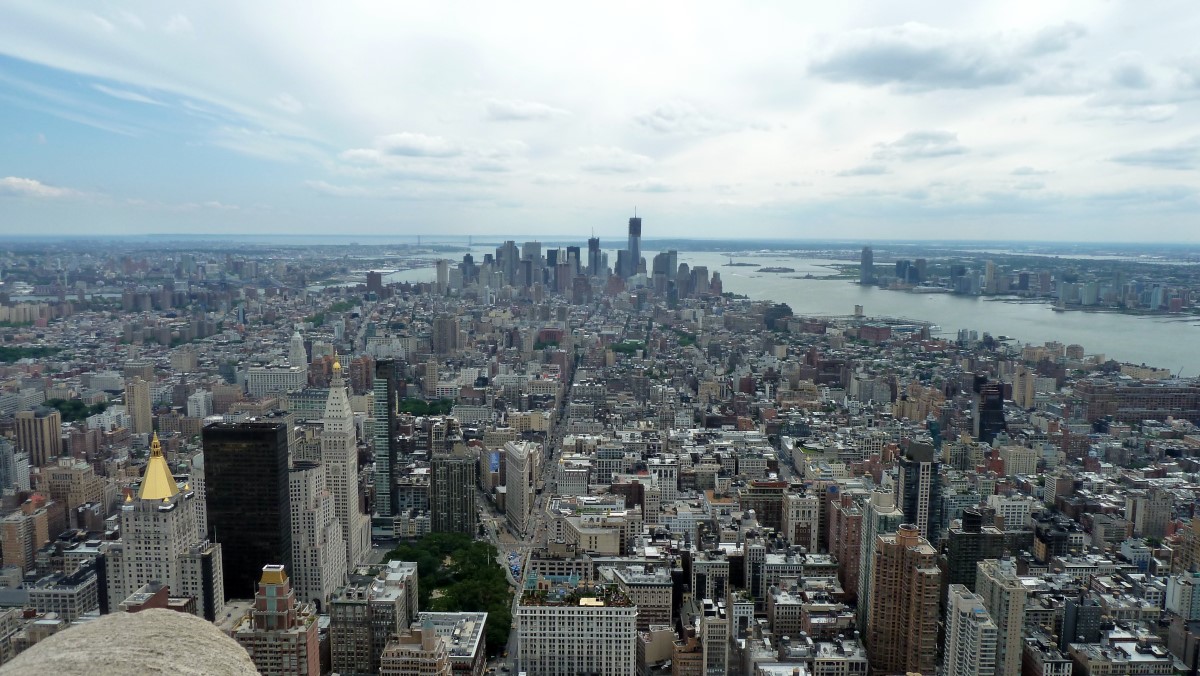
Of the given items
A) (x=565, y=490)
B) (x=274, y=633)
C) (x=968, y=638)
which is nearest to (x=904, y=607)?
(x=968, y=638)

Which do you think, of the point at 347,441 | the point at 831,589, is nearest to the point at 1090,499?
the point at 831,589

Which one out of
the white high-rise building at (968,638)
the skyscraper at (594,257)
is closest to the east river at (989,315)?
the skyscraper at (594,257)

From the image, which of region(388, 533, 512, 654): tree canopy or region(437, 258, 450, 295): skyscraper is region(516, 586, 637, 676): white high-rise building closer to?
region(388, 533, 512, 654): tree canopy

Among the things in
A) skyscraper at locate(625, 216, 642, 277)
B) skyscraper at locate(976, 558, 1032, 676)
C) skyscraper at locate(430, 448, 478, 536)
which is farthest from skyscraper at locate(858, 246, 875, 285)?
skyscraper at locate(976, 558, 1032, 676)

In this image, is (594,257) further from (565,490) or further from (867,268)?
(565,490)

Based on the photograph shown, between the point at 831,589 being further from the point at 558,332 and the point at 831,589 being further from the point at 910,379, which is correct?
the point at 558,332
